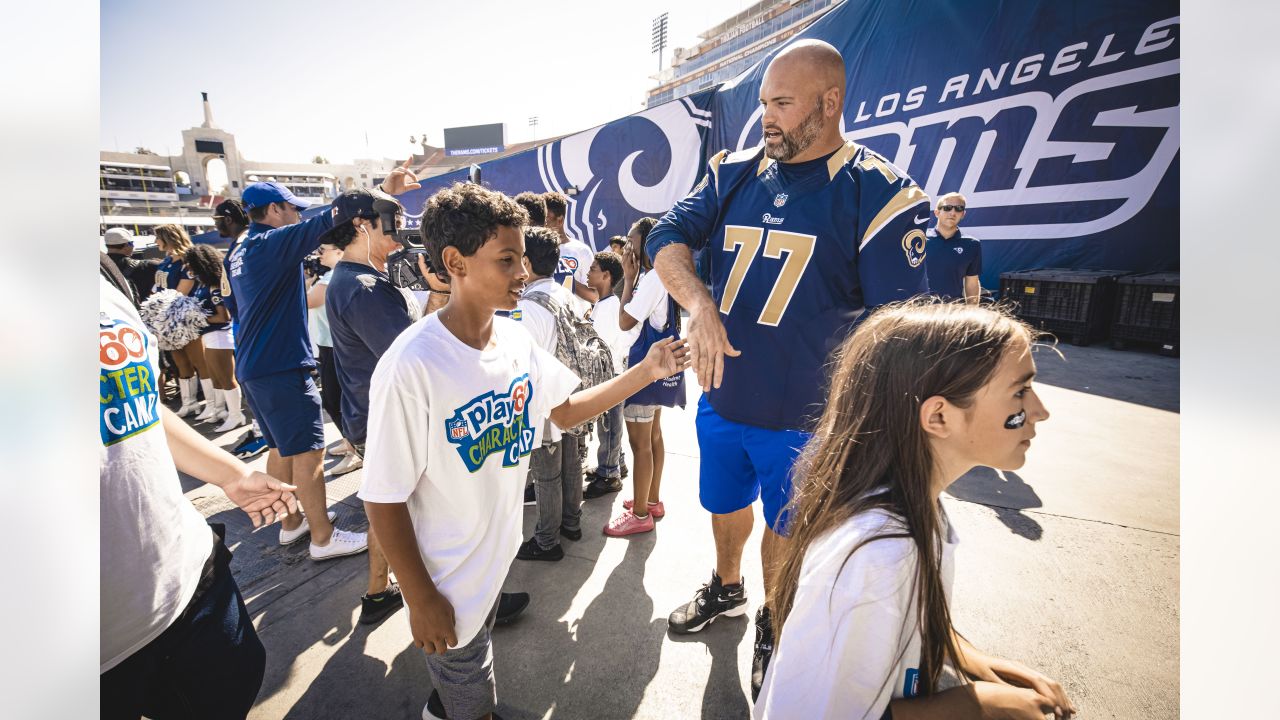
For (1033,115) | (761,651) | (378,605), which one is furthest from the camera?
(1033,115)

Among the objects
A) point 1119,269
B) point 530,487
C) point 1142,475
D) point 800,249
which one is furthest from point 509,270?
point 1119,269

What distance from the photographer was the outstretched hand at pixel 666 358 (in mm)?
1872

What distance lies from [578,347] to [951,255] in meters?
3.39

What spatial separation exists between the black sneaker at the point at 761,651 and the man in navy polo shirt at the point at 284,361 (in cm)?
239

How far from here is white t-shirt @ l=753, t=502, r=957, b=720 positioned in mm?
1028

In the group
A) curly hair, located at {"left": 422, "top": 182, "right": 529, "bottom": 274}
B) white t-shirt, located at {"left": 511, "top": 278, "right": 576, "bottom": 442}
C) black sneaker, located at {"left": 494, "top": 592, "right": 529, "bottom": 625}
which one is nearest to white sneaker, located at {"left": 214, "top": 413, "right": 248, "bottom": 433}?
white t-shirt, located at {"left": 511, "top": 278, "right": 576, "bottom": 442}


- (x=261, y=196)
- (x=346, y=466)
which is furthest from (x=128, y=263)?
(x=261, y=196)

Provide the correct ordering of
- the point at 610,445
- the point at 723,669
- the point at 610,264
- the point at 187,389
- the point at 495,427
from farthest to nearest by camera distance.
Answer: the point at 187,389 < the point at 610,264 < the point at 610,445 < the point at 723,669 < the point at 495,427

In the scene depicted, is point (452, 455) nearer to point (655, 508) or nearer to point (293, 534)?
point (655, 508)

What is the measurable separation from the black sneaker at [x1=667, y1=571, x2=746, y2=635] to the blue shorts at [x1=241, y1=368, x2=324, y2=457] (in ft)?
7.46

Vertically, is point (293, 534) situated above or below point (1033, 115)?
below

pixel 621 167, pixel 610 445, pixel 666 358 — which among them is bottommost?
pixel 610 445

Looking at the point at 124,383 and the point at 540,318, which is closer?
the point at 124,383

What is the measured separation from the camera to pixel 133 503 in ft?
3.94
